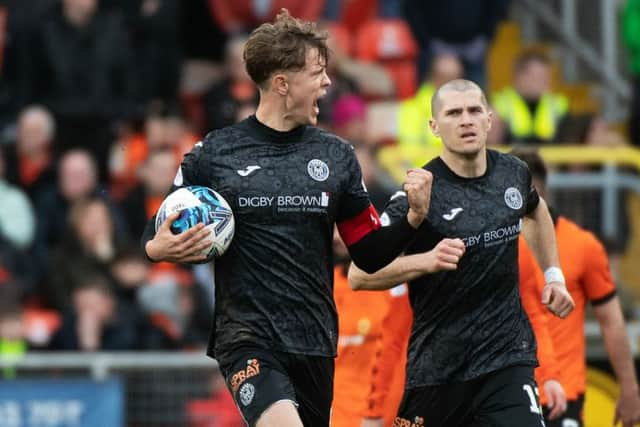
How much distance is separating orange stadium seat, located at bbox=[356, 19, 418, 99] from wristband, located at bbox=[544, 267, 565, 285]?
324 inches

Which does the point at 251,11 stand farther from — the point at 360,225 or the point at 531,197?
the point at 360,225

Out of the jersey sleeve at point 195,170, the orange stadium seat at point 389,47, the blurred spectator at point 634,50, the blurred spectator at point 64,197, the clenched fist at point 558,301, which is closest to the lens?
the jersey sleeve at point 195,170

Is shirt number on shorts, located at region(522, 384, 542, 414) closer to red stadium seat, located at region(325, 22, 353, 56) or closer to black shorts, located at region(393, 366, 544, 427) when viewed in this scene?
black shorts, located at region(393, 366, 544, 427)

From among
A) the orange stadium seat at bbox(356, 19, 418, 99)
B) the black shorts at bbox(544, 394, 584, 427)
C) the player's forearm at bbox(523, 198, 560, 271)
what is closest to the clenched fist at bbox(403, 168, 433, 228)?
the player's forearm at bbox(523, 198, 560, 271)

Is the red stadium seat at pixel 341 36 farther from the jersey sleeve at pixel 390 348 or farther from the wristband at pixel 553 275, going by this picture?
the wristband at pixel 553 275

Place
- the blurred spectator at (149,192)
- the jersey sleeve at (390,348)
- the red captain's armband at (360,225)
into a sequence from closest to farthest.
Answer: the red captain's armband at (360,225), the jersey sleeve at (390,348), the blurred spectator at (149,192)

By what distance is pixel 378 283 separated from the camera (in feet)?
29.8

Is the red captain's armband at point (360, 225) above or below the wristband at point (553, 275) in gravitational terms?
above

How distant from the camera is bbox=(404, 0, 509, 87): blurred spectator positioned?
1781 cm

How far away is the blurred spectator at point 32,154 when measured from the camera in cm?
1544

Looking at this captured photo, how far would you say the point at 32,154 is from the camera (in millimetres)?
15578

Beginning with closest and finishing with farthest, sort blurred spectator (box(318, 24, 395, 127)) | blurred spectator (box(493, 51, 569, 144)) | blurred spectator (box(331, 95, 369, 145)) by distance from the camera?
blurred spectator (box(331, 95, 369, 145)), blurred spectator (box(493, 51, 569, 144)), blurred spectator (box(318, 24, 395, 127))

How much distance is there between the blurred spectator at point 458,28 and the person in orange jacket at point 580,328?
22.8 feet

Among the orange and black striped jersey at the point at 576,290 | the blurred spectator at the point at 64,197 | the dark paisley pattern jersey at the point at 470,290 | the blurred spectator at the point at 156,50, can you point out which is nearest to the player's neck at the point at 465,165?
the dark paisley pattern jersey at the point at 470,290
